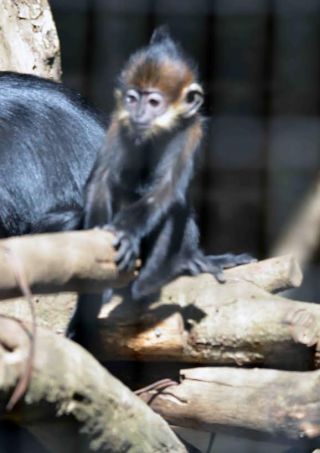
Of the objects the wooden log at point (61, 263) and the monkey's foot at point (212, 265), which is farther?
the monkey's foot at point (212, 265)

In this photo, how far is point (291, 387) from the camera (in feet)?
6.05

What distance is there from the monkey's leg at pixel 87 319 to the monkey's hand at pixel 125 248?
17 cm

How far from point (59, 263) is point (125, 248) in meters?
0.23

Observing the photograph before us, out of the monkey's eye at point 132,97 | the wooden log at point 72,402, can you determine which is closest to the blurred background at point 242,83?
the monkey's eye at point 132,97

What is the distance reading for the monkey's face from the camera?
1.99m

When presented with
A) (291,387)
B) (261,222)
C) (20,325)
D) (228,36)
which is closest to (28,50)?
(228,36)

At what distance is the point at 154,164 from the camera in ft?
6.64

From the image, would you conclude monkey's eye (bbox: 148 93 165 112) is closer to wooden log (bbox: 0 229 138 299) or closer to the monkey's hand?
the monkey's hand

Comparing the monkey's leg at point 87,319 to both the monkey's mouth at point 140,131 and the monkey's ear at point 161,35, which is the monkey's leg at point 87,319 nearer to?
the monkey's mouth at point 140,131

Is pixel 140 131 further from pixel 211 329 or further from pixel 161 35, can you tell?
pixel 211 329

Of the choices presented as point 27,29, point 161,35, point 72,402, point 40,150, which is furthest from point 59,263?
point 27,29

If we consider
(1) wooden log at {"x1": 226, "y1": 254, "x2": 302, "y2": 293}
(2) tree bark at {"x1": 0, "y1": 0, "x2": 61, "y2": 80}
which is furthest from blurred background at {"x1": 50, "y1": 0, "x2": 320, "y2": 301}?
(1) wooden log at {"x1": 226, "y1": 254, "x2": 302, "y2": 293}

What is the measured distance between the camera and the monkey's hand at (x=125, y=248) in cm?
160

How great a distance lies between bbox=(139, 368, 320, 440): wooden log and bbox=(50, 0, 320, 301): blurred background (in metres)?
1.17
